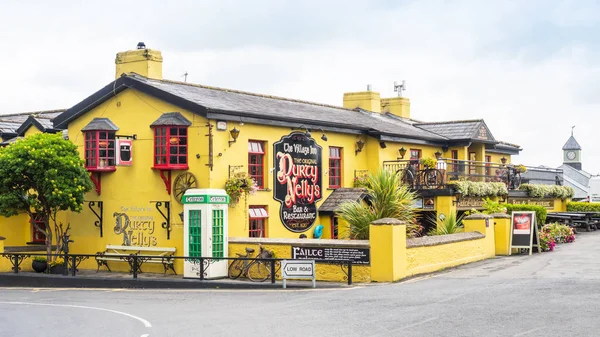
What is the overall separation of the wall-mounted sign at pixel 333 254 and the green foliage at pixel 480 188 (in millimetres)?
11357

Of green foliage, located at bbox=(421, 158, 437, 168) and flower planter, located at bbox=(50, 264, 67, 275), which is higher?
green foliage, located at bbox=(421, 158, 437, 168)

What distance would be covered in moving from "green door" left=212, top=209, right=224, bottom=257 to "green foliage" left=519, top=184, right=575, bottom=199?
70.7 feet

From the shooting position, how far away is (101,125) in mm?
26656

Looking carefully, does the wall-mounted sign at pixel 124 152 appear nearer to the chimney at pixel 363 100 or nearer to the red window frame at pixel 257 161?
the red window frame at pixel 257 161

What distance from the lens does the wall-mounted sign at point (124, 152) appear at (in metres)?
26.5

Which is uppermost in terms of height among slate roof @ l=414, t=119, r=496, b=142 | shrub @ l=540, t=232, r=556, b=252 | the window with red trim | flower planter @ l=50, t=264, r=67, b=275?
slate roof @ l=414, t=119, r=496, b=142

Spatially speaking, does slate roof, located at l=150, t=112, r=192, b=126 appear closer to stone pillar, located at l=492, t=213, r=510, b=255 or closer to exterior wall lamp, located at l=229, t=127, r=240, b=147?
exterior wall lamp, located at l=229, t=127, r=240, b=147

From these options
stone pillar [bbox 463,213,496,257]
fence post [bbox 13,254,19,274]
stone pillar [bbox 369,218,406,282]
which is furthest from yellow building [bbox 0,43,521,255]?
stone pillar [bbox 369,218,406,282]

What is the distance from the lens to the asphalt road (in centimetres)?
1366

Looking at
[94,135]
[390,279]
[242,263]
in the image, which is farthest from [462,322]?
[94,135]

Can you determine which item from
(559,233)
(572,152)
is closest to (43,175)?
(559,233)

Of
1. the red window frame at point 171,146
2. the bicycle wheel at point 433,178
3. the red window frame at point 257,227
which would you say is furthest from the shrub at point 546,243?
the red window frame at point 171,146

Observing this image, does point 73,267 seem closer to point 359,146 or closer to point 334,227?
point 334,227

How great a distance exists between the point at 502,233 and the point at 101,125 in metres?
14.8
